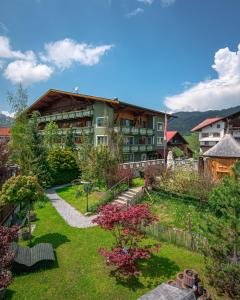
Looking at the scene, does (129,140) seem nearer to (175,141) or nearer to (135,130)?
(135,130)

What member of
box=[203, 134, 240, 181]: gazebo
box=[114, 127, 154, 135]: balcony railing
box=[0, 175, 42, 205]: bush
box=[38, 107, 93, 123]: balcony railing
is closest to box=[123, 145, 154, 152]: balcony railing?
box=[114, 127, 154, 135]: balcony railing

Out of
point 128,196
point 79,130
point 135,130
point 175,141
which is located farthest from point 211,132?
point 128,196

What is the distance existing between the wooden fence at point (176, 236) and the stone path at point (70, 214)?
4982 millimetres

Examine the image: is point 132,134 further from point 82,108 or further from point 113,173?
point 113,173

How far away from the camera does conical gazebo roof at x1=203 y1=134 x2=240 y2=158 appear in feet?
64.5

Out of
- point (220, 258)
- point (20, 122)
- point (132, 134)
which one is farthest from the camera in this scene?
point (132, 134)

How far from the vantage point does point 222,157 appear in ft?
66.1

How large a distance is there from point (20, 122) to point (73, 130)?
32.1ft

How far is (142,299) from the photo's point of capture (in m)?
7.11

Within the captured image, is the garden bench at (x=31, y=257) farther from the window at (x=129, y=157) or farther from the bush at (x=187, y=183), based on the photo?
the window at (x=129, y=157)

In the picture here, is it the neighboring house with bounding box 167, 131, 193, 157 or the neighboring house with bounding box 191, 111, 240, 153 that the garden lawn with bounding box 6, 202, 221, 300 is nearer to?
the neighboring house with bounding box 167, 131, 193, 157

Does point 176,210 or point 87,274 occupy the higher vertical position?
point 176,210

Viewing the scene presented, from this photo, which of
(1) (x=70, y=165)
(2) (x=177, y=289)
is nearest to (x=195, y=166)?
(1) (x=70, y=165)

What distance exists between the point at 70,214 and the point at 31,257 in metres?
8.48
